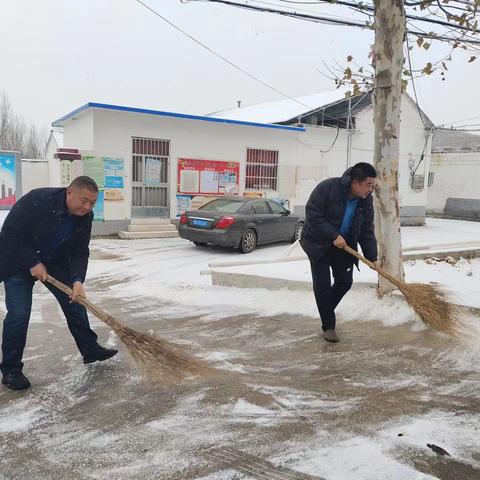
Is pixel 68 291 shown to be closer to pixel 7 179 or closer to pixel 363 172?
pixel 363 172

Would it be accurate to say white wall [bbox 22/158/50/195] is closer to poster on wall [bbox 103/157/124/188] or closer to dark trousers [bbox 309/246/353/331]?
poster on wall [bbox 103/157/124/188]

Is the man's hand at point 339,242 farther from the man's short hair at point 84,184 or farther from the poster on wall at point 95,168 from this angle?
the poster on wall at point 95,168

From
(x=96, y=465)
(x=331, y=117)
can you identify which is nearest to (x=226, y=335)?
(x=96, y=465)

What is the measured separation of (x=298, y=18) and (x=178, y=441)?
850cm

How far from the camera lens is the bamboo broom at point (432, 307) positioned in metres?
4.87

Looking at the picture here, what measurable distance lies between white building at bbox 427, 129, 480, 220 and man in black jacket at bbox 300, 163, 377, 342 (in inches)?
906

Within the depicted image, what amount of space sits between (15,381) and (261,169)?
45.5 ft

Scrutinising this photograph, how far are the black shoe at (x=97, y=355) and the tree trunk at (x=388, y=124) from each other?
3228 millimetres

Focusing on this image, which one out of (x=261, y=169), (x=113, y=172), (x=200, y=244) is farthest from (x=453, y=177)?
(x=113, y=172)

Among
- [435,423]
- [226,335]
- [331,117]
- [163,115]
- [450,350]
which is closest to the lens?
[435,423]

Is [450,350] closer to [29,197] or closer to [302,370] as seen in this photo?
[302,370]

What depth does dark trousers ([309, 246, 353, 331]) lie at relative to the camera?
471 centimetres

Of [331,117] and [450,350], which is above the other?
[331,117]

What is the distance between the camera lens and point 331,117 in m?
18.7
